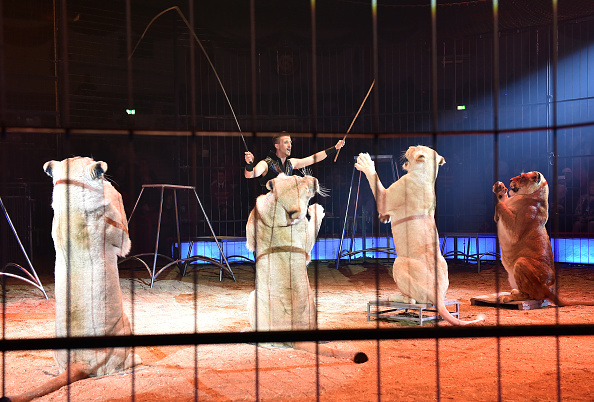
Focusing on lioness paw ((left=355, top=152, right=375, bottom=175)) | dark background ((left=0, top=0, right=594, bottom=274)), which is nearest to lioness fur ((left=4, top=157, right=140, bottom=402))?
lioness paw ((left=355, top=152, right=375, bottom=175))

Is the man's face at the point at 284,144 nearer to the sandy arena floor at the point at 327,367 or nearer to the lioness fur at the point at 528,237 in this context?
the sandy arena floor at the point at 327,367

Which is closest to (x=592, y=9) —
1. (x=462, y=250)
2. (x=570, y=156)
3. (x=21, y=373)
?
(x=570, y=156)

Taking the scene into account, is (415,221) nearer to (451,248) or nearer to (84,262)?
(84,262)

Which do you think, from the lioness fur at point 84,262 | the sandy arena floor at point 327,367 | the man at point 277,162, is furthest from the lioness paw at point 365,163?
the lioness fur at point 84,262

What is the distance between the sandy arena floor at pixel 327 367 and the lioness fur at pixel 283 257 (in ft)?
0.97

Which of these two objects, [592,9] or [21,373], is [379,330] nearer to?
[21,373]

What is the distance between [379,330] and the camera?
1.73 meters

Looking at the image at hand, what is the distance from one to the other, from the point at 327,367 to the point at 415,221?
Result: 1.93 meters

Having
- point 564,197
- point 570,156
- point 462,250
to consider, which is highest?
point 570,156

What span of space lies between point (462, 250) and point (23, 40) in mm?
9225

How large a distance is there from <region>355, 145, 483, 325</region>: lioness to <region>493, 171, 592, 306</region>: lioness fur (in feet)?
3.75

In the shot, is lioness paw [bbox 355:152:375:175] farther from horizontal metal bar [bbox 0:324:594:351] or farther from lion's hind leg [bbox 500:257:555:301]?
horizontal metal bar [bbox 0:324:594:351]

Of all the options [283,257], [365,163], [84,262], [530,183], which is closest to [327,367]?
[283,257]

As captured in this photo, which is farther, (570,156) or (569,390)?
(570,156)
